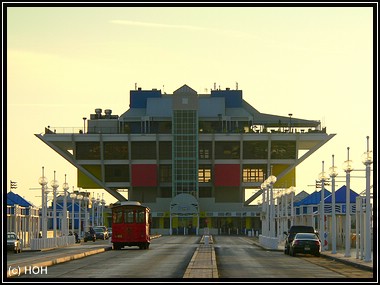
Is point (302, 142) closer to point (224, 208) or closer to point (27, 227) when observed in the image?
point (224, 208)

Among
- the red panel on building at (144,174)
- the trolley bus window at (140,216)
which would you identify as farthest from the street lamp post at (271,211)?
the red panel on building at (144,174)

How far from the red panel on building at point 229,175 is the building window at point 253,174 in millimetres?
3191

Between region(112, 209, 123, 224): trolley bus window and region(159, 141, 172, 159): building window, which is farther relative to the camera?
region(159, 141, 172, 159): building window

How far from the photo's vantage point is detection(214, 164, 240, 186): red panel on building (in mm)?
193875

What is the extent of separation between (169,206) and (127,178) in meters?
10.1

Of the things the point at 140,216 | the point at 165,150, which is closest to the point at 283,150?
the point at 165,150

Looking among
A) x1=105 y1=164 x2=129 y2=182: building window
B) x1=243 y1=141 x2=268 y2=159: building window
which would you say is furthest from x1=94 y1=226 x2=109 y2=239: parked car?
x1=105 y1=164 x2=129 y2=182: building window

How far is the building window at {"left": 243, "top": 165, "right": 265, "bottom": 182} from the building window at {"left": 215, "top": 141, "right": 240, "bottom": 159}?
3485 mm

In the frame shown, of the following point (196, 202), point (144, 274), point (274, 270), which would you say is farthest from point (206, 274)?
point (196, 202)

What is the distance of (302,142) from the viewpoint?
199 m

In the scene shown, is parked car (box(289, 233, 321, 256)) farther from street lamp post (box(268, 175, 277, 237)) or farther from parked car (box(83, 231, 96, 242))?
parked car (box(83, 231, 96, 242))

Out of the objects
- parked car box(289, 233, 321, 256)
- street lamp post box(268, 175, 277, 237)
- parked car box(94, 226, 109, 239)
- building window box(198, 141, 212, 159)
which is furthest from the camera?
building window box(198, 141, 212, 159)

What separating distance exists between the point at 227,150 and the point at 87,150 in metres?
26.6

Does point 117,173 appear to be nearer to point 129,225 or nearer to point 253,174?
point 253,174
